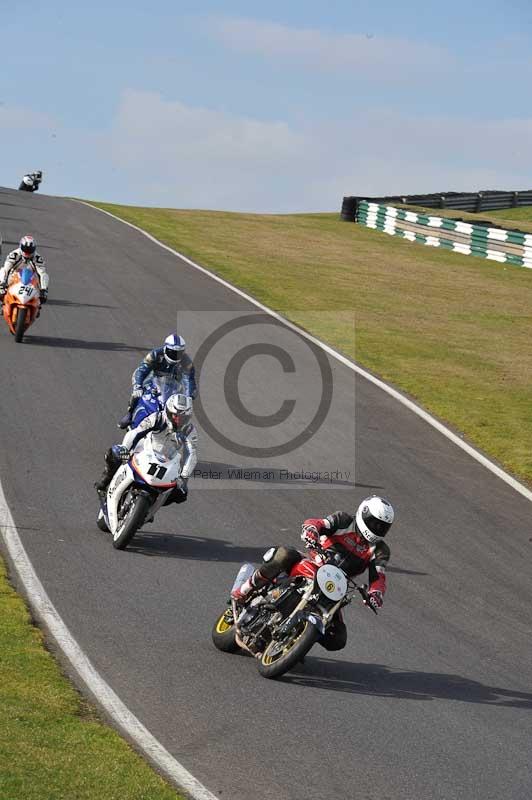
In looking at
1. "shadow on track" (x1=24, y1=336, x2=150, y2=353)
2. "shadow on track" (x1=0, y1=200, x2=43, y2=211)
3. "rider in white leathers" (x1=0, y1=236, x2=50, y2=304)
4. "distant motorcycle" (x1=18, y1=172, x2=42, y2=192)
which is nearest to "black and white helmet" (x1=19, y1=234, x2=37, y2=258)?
"rider in white leathers" (x1=0, y1=236, x2=50, y2=304)

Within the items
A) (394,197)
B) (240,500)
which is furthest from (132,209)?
(240,500)

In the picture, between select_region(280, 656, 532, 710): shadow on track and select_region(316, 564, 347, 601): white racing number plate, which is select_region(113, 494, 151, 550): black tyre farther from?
select_region(316, 564, 347, 601): white racing number plate

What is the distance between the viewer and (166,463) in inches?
523

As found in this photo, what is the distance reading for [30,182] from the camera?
6544 centimetres

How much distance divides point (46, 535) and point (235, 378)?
10.2 meters

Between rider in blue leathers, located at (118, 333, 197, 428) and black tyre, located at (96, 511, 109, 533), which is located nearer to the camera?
black tyre, located at (96, 511, 109, 533)

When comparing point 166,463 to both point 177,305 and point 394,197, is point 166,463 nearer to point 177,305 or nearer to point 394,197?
point 177,305

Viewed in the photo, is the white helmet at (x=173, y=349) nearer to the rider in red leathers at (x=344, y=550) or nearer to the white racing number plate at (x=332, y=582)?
the rider in red leathers at (x=344, y=550)

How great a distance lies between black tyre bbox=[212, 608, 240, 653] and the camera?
35.2ft

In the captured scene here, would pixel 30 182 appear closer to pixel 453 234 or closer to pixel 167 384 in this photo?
pixel 453 234

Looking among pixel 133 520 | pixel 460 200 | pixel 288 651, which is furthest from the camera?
pixel 460 200

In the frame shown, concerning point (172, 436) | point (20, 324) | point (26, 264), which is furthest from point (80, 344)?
point (172, 436)

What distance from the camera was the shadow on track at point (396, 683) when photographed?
1037 cm

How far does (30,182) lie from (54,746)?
60.1 meters
